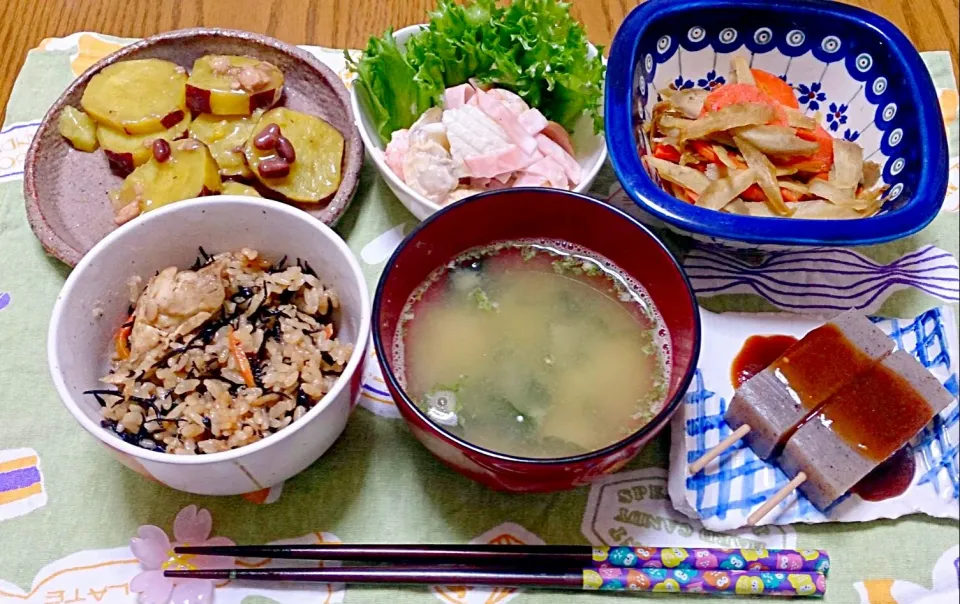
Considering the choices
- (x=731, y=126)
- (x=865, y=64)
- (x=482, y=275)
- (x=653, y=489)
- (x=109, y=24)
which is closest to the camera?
(x=653, y=489)

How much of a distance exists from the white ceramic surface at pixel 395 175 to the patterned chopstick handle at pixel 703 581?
727 millimetres

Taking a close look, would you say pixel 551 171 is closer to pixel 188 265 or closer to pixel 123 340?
pixel 188 265

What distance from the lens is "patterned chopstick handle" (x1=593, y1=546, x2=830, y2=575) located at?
4.03 ft

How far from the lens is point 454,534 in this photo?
4.24ft

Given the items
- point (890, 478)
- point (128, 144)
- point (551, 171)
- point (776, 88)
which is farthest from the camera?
point (776, 88)

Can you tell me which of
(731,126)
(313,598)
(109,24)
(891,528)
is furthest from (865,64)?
(109,24)

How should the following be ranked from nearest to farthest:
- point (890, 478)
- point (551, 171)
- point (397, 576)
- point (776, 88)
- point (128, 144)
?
1. point (397, 576)
2. point (890, 478)
3. point (551, 171)
4. point (128, 144)
5. point (776, 88)

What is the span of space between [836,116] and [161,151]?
5.04 ft

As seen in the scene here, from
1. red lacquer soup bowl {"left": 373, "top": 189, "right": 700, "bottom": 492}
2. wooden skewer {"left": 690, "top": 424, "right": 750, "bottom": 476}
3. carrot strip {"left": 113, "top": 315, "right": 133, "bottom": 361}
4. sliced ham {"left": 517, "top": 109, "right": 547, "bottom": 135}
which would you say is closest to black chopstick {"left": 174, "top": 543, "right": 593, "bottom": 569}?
red lacquer soup bowl {"left": 373, "top": 189, "right": 700, "bottom": 492}

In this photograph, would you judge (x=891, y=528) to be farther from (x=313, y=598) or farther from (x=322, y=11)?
(x=322, y=11)

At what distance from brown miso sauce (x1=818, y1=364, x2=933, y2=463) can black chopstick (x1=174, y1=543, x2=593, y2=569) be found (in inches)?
18.9

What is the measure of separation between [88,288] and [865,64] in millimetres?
1684

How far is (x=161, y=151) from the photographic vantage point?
1582mm

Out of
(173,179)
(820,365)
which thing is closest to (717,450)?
(820,365)
